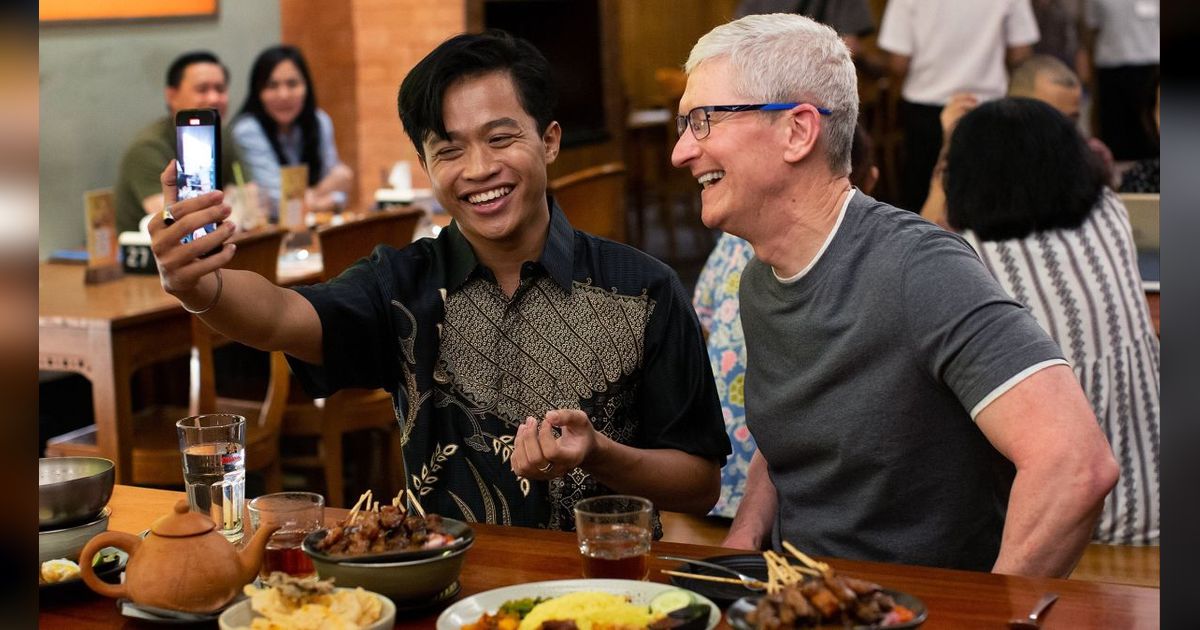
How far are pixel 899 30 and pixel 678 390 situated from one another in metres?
4.23

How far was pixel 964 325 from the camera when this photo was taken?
63.0 inches

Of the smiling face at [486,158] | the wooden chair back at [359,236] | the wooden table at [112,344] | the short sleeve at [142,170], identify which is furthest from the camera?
the short sleeve at [142,170]

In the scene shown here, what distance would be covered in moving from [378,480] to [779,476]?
2.85 meters

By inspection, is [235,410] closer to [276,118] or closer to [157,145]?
[157,145]

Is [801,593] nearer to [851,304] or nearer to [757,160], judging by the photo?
[851,304]

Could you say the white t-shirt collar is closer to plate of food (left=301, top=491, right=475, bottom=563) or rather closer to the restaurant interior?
A: the restaurant interior

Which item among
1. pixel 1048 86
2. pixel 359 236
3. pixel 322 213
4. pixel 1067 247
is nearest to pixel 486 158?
pixel 1067 247

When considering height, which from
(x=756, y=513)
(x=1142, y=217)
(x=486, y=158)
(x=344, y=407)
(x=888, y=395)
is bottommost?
(x=344, y=407)

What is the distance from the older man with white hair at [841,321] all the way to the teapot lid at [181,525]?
832mm

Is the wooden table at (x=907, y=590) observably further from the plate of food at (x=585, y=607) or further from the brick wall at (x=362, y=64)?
the brick wall at (x=362, y=64)

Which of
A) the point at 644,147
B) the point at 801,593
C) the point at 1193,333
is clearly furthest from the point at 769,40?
the point at 644,147

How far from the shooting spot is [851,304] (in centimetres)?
173

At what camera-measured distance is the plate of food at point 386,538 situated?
1.35 metres

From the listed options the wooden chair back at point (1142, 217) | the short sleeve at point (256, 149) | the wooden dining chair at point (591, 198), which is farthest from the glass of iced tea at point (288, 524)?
the short sleeve at point (256, 149)
